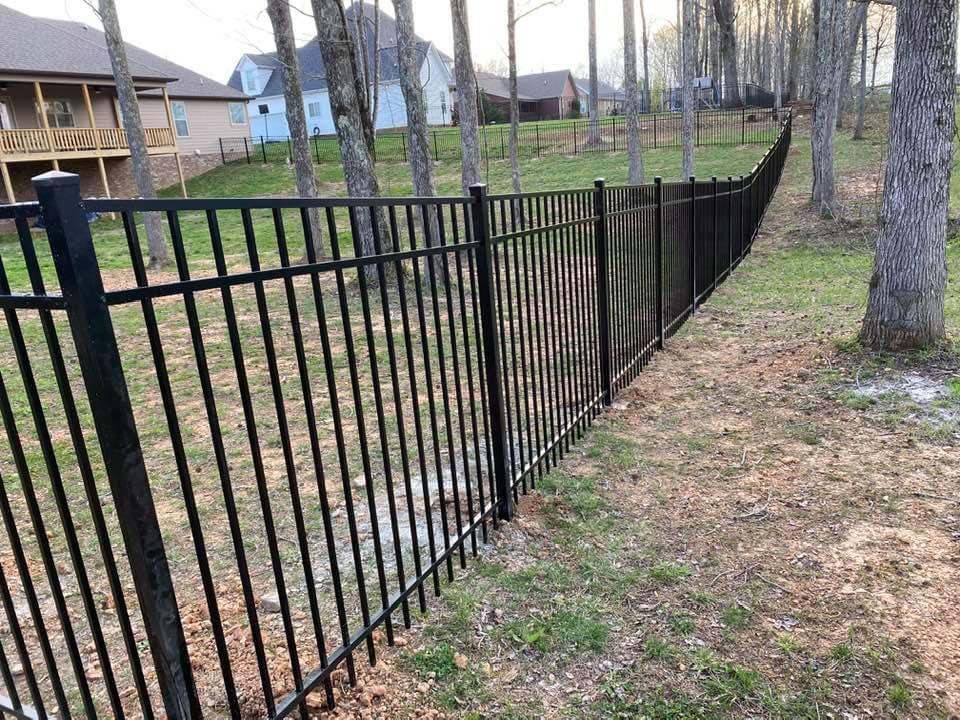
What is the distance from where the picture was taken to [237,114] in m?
32.1

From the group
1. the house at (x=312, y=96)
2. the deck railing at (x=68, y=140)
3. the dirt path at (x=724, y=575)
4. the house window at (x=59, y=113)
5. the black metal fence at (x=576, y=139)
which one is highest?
the house at (x=312, y=96)

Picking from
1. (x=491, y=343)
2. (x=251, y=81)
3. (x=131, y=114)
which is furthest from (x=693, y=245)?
(x=251, y=81)

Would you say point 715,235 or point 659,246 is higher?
point 659,246

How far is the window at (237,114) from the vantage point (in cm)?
3174

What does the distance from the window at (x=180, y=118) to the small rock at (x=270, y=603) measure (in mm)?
30303

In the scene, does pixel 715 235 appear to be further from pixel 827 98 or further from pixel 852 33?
pixel 852 33

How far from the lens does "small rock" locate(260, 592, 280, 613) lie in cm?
296

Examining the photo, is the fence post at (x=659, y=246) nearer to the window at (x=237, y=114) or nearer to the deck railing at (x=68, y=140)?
the deck railing at (x=68, y=140)

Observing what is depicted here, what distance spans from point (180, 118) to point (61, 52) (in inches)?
242

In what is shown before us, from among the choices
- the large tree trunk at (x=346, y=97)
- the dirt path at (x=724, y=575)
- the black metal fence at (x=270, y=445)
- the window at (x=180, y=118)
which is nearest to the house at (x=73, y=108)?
the window at (x=180, y=118)

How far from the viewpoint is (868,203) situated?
1432cm

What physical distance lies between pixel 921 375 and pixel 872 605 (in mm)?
3206

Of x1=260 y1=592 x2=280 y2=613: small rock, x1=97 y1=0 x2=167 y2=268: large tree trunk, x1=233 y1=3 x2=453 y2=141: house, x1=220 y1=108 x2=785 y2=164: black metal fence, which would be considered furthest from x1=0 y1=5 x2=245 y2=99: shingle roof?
x1=260 y1=592 x2=280 y2=613: small rock

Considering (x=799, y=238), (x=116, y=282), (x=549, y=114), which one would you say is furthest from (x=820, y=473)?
(x=549, y=114)
